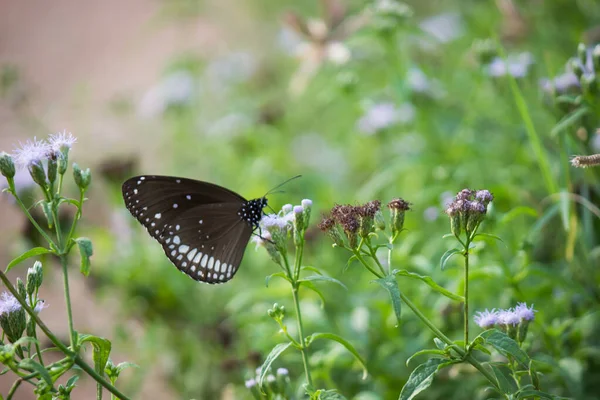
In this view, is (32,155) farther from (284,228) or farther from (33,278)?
(284,228)

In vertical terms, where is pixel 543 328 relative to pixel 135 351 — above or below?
below

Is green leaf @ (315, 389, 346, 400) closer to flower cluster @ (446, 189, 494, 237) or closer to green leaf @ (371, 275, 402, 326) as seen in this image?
green leaf @ (371, 275, 402, 326)

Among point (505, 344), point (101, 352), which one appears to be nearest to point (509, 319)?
point (505, 344)

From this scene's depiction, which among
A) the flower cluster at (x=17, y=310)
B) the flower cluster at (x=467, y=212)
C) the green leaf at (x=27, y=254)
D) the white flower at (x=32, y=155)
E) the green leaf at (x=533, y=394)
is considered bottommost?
the green leaf at (x=533, y=394)

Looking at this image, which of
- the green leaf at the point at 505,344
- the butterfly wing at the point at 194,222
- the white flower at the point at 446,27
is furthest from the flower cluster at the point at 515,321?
the white flower at the point at 446,27

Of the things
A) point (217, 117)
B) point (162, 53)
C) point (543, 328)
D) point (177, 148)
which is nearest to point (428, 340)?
point (543, 328)

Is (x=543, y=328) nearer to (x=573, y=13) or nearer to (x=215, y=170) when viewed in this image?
(x=573, y=13)

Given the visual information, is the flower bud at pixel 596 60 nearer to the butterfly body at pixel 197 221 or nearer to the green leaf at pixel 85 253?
the butterfly body at pixel 197 221
